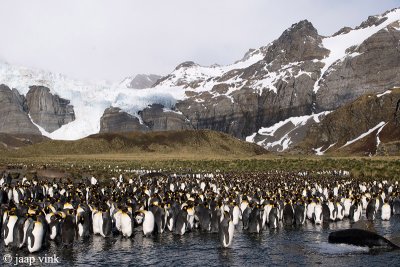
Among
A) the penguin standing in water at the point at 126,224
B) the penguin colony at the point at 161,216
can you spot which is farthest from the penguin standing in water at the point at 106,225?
the penguin standing in water at the point at 126,224

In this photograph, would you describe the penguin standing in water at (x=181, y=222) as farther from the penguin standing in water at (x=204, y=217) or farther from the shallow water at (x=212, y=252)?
the penguin standing in water at (x=204, y=217)

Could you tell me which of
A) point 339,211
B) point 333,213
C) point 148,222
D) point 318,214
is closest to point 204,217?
point 148,222

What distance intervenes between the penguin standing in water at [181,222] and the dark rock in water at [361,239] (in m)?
5.89

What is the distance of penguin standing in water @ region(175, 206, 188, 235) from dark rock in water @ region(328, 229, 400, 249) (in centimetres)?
589

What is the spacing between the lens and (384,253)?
17.1m

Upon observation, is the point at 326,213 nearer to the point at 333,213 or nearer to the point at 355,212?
the point at 333,213

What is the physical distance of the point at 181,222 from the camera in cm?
2053

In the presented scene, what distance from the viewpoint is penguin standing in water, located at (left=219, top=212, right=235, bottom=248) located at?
17.8 metres

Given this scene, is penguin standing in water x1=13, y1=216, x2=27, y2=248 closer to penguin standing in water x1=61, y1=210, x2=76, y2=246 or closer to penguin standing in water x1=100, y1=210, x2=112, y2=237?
penguin standing in water x1=61, y1=210, x2=76, y2=246

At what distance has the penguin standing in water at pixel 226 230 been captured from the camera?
58.4 ft

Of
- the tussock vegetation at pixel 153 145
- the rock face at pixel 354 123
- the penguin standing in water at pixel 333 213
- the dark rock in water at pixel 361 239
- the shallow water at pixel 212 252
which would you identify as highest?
the rock face at pixel 354 123

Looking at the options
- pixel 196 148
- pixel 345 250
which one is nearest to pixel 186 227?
pixel 345 250

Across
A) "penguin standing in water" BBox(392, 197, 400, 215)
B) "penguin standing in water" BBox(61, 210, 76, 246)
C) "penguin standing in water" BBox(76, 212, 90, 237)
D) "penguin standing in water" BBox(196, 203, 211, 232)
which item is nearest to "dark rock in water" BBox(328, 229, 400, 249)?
"penguin standing in water" BBox(196, 203, 211, 232)

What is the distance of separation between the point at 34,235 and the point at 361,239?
37.1 ft
